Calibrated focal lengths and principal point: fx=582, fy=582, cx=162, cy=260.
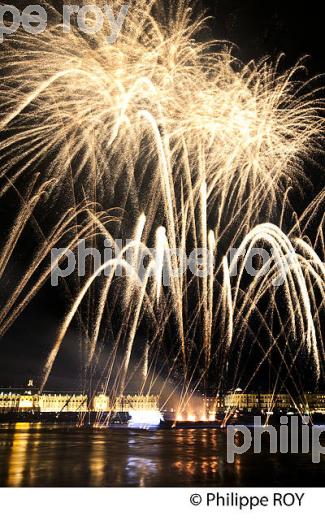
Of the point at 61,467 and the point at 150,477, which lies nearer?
the point at 150,477

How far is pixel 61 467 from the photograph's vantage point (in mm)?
16188

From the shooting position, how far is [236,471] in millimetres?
16031

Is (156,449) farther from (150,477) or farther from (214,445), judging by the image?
(150,477)
